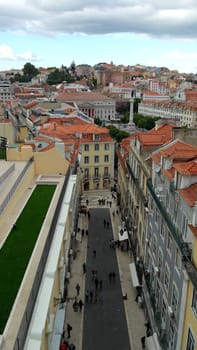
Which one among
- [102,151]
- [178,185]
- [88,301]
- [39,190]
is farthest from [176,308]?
[102,151]

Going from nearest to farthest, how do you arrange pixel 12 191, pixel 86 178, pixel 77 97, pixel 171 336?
pixel 171 336 → pixel 12 191 → pixel 86 178 → pixel 77 97

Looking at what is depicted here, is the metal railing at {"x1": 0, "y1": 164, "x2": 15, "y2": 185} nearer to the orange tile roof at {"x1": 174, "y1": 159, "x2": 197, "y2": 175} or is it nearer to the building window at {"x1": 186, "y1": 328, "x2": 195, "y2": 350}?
the orange tile roof at {"x1": 174, "y1": 159, "x2": 197, "y2": 175}

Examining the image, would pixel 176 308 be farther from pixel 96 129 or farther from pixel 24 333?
pixel 96 129

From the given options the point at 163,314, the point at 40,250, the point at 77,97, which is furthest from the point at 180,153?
the point at 77,97

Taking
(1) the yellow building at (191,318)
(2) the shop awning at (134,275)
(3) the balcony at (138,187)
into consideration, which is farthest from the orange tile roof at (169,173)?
(2) the shop awning at (134,275)

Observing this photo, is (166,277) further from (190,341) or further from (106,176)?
(106,176)

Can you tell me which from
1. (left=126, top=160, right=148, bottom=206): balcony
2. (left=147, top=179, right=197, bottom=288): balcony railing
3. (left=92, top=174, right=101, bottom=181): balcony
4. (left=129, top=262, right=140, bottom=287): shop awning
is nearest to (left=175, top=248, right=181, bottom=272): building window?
(left=147, top=179, right=197, bottom=288): balcony railing
